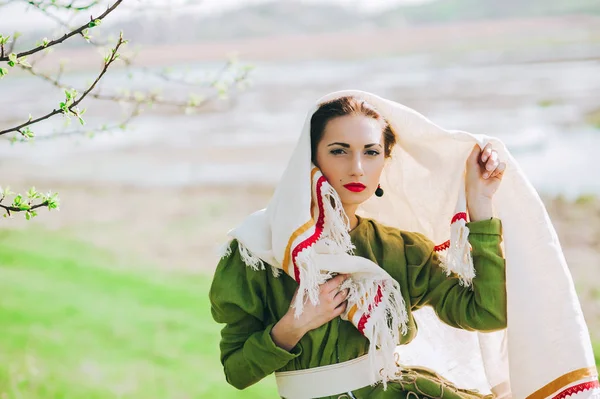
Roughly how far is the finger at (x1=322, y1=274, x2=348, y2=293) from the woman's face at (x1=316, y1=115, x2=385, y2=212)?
16cm

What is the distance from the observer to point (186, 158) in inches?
301

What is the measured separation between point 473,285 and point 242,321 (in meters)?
0.48

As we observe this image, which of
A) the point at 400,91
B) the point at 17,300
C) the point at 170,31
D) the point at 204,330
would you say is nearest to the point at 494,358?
the point at 204,330

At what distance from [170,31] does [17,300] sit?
1038 centimetres

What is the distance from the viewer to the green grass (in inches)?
120

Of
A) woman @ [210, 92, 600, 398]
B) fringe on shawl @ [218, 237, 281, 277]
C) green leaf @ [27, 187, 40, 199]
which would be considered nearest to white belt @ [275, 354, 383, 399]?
woman @ [210, 92, 600, 398]

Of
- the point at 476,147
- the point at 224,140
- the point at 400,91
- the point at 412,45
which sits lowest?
the point at 476,147

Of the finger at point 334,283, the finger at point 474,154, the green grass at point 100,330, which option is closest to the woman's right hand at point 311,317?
the finger at point 334,283

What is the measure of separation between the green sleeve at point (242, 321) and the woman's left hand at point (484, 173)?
46cm

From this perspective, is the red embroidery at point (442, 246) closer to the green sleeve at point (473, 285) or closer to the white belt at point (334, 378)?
the green sleeve at point (473, 285)

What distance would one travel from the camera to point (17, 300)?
3896 mm

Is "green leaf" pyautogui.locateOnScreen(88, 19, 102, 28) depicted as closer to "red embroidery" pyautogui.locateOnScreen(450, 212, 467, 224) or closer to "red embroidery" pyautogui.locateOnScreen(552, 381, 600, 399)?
"red embroidery" pyautogui.locateOnScreen(450, 212, 467, 224)

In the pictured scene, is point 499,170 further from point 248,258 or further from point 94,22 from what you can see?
point 94,22

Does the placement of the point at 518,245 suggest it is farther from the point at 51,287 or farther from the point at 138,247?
the point at 138,247
